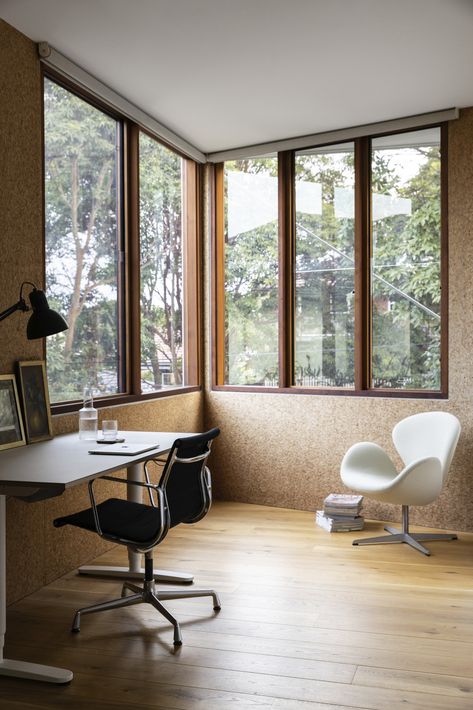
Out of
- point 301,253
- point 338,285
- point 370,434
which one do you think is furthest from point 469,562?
point 301,253

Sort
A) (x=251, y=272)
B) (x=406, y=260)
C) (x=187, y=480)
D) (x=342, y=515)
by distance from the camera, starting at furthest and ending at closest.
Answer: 1. (x=251, y=272)
2. (x=406, y=260)
3. (x=342, y=515)
4. (x=187, y=480)

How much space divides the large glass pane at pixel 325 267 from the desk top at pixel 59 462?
1907 millimetres

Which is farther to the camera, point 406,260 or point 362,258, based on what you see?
point 362,258

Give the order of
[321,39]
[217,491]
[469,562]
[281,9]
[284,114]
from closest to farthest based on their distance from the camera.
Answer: [281,9], [321,39], [469,562], [284,114], [217,491]

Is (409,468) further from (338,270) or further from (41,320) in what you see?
(41,320)

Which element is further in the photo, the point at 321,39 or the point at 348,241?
the point at 348,241

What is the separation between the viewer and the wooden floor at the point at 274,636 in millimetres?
2430

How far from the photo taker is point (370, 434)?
4.88 m

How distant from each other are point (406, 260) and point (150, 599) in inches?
114

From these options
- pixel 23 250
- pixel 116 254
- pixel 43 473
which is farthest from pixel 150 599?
pixel 116 254

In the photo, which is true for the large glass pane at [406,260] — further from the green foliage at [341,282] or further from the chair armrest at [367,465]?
the chair armrest at [367,465]

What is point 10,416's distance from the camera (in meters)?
3.28

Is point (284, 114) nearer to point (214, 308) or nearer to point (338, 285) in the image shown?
point (338, 285)

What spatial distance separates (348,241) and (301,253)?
38 centimetres
